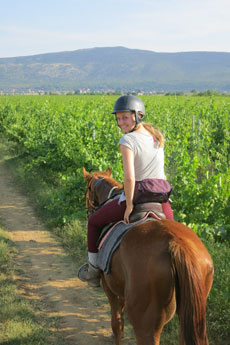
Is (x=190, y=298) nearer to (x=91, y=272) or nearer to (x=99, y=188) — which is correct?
(x=91, y=272)

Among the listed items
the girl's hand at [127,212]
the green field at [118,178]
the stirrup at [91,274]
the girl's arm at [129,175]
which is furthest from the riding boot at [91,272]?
the green field at [118,178]

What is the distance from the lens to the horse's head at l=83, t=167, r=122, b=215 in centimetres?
435

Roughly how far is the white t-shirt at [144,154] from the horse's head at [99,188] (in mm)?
887

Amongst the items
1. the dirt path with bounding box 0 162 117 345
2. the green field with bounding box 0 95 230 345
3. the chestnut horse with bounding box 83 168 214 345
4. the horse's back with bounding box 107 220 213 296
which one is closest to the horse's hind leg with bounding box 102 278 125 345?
the dirt path with bounding box 0 162 117 345

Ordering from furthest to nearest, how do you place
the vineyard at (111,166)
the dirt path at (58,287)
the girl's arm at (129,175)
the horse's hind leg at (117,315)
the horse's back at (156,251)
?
the vineyard at (111,166) → the dirt path at (58,287) → the horse's hind leg at (117,315) → the girl's arm at (129,175) → the horse's back at (156,251)

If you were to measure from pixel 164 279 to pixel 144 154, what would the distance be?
1106mm

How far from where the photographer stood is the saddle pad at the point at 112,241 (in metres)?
3.27

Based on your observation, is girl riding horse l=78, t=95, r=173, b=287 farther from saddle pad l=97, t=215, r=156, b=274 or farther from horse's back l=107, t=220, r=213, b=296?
horse's back l=107, t=220, r=213, b=296

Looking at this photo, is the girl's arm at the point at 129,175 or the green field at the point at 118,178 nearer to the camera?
the girl's arm at the point at 129,175

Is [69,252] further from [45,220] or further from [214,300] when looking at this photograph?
[214,300]

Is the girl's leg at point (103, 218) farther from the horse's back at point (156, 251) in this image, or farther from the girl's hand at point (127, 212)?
the horse's back at point (156, 251)

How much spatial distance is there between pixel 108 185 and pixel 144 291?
5.96ft

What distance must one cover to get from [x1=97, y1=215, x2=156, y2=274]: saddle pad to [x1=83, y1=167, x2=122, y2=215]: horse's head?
716mm

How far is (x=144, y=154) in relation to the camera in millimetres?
3293
